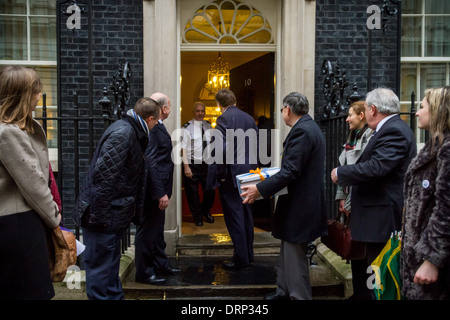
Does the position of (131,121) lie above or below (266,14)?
below

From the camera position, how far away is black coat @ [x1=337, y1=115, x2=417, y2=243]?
10.9 feet

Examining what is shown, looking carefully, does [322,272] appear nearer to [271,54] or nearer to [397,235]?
[397,235]

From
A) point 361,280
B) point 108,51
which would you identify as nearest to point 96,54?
point 108,51

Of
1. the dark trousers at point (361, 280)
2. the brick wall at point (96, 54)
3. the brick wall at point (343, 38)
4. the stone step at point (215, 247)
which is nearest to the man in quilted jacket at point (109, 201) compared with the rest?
the dark trousers at point (361, 280)

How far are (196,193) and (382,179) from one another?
3.91 m

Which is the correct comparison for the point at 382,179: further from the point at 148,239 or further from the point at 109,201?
the point at 148,239

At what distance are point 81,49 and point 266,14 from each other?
8.54 ft

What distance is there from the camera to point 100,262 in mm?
3518

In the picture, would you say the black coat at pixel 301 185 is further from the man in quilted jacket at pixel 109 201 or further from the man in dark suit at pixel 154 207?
the man in dark suit at pixel 154 207

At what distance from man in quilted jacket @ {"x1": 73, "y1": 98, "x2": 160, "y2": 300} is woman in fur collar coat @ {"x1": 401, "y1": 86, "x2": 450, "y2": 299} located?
207 centimetres

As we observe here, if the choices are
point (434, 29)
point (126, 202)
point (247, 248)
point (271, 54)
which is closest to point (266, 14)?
point (271, 54)

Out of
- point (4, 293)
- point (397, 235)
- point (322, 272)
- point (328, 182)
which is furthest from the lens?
point (328, 182)

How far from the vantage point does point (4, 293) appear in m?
2.46

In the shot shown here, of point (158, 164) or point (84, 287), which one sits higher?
point (158, 164)
